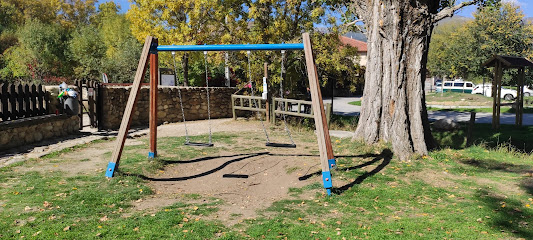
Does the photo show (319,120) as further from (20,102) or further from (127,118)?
(20,102)

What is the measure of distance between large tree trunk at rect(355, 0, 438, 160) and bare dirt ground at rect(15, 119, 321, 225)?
1.57m

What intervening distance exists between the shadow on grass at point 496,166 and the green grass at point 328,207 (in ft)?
0.06

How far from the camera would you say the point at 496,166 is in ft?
27.5

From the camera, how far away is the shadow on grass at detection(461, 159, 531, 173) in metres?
8.07

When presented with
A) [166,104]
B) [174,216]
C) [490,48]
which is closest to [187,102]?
Result: [166,104]

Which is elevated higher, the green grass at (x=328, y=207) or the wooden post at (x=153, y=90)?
the wooden post at (x=153, y=90)

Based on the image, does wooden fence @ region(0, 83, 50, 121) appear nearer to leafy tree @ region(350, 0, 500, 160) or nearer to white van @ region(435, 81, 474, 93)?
leafy tree @ region(350, 0, 500, 160)

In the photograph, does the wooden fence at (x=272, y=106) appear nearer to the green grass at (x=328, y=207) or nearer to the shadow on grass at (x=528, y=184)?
the green grass at (x=328, y=207)

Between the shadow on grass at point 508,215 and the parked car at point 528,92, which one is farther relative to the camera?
the parked car at point 528,92

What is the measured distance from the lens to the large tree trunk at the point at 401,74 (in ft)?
28.8

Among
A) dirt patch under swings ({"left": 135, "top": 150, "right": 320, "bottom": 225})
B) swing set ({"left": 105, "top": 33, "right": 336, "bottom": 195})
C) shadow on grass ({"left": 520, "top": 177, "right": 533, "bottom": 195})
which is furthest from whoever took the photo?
shadow on grass ({"left": 520, "top": 177, "right": 533, "bottom": 195})

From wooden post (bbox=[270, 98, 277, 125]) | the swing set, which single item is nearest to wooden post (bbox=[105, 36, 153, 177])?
the swing set

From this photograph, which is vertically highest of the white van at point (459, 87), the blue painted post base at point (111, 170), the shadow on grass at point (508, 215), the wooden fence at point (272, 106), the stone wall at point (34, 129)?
the white van at point (459, 87)

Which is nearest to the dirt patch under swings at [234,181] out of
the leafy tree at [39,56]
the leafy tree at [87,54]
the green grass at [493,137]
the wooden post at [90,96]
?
the green grass at [493,137]
